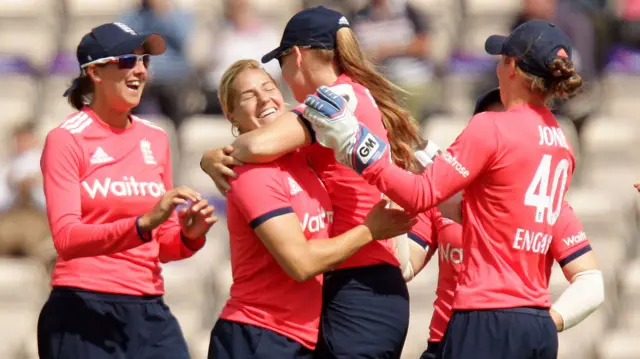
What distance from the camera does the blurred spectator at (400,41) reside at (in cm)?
855

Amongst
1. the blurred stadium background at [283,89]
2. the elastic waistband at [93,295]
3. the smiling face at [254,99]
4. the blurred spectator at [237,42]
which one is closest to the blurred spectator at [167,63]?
the blurred stadium background at [283,89]

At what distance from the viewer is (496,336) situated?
13.6 feet

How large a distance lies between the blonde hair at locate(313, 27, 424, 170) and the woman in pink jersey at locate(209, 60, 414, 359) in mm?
259

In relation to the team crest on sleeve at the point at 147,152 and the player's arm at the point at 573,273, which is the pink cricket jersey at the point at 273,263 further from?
the player's arm at the point at 573,273

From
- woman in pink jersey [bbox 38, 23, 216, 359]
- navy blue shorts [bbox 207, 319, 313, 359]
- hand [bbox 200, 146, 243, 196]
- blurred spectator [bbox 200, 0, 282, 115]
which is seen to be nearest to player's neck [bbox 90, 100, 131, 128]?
woman in pink jersey [bbox 38, 23, 216, 359]

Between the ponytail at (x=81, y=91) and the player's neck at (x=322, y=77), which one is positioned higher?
the player's neck at (x=322, y=77)

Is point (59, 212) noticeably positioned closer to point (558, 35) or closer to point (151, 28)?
point (558, 35)

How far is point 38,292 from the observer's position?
8039 mm

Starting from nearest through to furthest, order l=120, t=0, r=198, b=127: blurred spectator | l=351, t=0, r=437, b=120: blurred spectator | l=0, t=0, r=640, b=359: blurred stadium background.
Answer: l=0, t=0, r=640, b=359: blurred stadium background
l=351, t=0, r=437, b=120: blurred spectator
l=120, t=0, r=198, b=127: blurred spectator

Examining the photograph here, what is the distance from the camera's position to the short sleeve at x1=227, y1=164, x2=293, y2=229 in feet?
13.6

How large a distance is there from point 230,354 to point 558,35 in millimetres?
1440

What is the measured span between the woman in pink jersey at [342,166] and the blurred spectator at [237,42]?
4427 millimetres

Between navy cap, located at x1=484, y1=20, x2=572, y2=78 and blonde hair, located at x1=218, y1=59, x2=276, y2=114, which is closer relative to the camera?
navy cap, located at x1=484, y1=20, x2=572, y2=78

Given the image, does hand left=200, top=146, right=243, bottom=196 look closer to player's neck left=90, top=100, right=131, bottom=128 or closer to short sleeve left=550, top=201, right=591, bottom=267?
player's neck left=90, top=100, right=131, bottom=128
